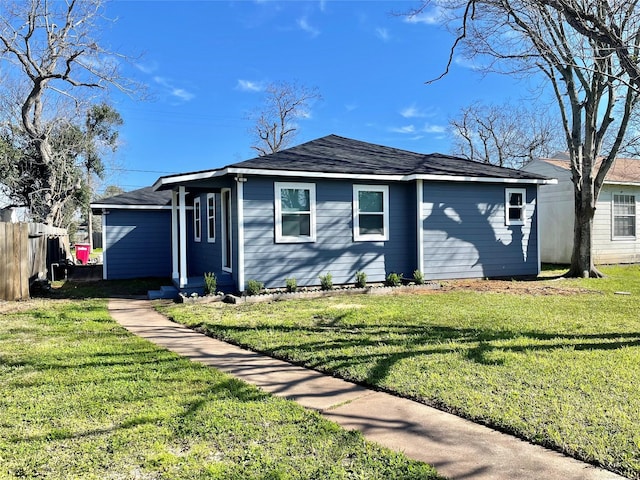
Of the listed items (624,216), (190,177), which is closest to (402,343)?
(190,177)

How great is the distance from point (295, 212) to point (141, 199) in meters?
7.55

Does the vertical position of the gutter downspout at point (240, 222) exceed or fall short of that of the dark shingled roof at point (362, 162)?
it falls short

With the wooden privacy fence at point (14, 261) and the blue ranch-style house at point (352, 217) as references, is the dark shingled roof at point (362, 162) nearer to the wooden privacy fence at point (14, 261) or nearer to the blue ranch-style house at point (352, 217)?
the blue ranch-style house at point (352, 217)

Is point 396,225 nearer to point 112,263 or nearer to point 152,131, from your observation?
point 112,263

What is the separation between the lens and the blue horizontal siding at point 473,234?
442 inches

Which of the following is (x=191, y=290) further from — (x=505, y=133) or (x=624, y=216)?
(x=505, y=133)

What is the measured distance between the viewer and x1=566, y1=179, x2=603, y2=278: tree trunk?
1198cm

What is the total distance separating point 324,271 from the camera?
10391 mm

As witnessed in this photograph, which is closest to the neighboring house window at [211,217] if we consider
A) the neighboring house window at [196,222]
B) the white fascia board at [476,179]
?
the neighboring house window at [196,222]

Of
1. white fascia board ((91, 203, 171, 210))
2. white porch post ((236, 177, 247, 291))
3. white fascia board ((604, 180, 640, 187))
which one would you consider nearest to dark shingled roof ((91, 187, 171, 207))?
white fascia board ((91, 203, 171, 210))

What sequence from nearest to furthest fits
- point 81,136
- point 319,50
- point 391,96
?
point 319,50 → point 81,136 → point 391,96

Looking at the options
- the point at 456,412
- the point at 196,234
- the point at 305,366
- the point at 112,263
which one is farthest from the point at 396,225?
the point at 112,263

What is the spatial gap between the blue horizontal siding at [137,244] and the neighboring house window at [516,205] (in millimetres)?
10784

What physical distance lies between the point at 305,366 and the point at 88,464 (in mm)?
2326
